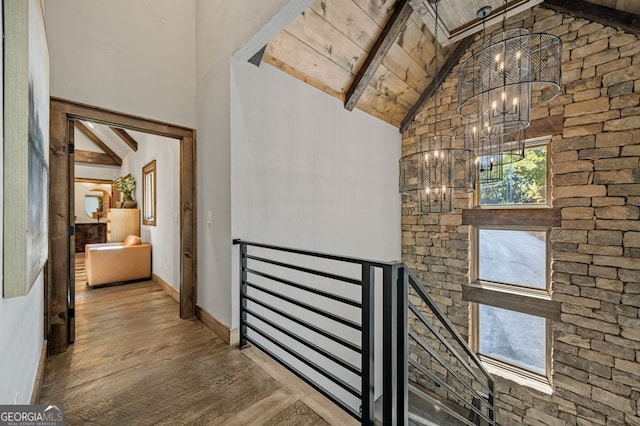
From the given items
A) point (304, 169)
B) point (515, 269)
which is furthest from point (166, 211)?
point (515, 269)

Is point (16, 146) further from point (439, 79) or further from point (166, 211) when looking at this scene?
point (439, 79)

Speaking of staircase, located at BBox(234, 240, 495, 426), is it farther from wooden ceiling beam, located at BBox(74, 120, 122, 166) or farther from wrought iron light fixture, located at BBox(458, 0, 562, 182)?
wooden ceiling beam, located at BBox(74, 120, 122, 166)

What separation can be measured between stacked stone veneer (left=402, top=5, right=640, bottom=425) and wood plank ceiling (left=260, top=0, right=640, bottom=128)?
411mm

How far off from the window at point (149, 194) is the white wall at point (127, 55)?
2.17 metres

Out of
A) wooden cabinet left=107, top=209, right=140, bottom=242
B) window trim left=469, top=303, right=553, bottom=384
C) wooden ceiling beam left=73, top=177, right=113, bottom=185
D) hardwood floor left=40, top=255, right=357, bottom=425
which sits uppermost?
wooden ceiling beam left=73, top=177, right=113, bottom=185

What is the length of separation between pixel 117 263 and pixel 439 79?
5614mm

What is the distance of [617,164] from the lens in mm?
2734

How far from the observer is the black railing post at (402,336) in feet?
4.03

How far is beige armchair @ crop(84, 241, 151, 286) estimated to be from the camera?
12.9 feet

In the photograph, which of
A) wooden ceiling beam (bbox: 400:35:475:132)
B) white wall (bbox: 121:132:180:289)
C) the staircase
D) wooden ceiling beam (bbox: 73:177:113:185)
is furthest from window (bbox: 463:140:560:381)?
wooden ceiling beam (bbox: 73:177:113:185)

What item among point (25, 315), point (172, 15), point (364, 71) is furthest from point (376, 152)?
point (25, 315)

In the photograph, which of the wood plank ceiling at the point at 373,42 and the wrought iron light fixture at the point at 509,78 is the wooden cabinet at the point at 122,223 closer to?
the wood plank ceiling at the point at 373,42

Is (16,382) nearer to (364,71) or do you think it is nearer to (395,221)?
(364,71)

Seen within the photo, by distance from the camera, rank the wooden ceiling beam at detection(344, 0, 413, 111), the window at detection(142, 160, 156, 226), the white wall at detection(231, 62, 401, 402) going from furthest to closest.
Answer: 1. the window at detection(142, 160, 156, 226)
2. the wooden ceiling beam at detection(344, 0, 413, 111)
3. the white wall at detection(231, 62, 401, 402)
